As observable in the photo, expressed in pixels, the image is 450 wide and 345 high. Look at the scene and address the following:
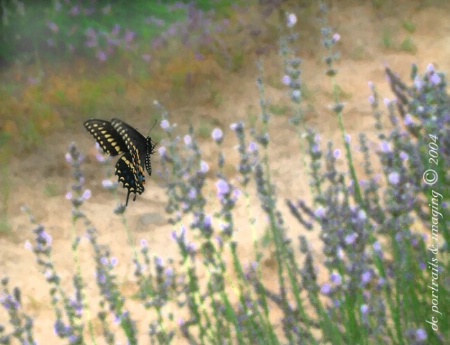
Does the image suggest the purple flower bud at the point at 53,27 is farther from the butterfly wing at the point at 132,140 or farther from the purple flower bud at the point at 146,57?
the butterfly wing at the point at 132,140

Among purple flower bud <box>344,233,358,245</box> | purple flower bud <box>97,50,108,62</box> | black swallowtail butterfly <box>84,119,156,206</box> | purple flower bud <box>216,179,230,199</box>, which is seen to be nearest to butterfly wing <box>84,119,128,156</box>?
black swallowtail butterfly <box>84,119,156,206</box>

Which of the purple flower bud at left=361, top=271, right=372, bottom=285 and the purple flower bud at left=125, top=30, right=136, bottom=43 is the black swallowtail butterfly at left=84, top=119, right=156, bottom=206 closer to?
the purple flower bud at left=361, top=271, right=372, bottom=285

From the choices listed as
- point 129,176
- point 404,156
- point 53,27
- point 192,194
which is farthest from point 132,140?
point 53,27

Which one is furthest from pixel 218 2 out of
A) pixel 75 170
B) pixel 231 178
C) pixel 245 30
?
pixel 75 170

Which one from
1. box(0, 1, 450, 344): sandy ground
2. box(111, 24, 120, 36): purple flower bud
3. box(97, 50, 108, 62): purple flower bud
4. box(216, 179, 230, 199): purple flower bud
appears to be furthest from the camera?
box(111, 24, 120, 36): purple flower bud

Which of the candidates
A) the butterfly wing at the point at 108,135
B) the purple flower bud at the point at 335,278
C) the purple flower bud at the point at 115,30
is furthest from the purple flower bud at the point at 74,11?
the purple flower bud at the point at 335,278

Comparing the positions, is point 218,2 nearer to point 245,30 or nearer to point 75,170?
point 245,30
